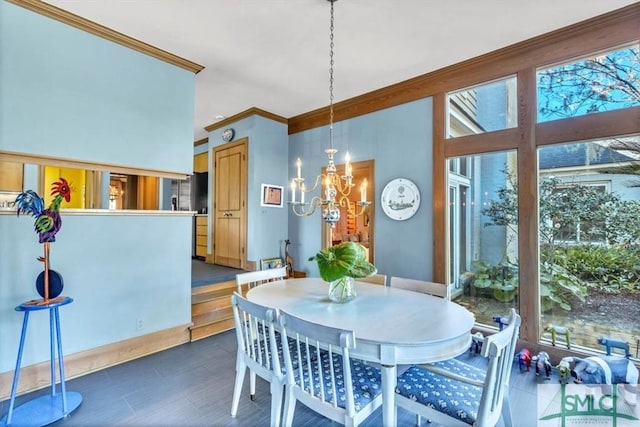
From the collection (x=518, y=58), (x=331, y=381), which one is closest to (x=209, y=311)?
(x=331, y=381)

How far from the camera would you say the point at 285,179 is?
5.10 m

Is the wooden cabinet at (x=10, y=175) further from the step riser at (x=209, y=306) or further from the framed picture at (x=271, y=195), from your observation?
the framed picture at (x=271, y=195)

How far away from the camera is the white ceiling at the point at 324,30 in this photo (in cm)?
232

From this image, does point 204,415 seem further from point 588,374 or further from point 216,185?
point 216,185

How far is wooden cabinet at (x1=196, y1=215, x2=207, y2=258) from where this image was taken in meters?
6.06

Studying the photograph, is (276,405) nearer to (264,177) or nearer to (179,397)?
(179,397)

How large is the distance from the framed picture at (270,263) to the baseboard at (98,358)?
5.34ft

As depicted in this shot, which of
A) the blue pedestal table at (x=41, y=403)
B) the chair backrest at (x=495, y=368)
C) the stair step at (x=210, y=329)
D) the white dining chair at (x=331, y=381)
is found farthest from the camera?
the stair step at (x=210, y=329)

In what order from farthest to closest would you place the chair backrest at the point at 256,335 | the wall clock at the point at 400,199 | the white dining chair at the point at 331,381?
the wall clock at the point at 400,199
the chair backrest at the point at 256,335
the white dining chair at the point at 331,381

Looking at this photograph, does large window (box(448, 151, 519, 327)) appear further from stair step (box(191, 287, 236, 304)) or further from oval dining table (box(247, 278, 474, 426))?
stair step (box(191, 287, 236, 304))

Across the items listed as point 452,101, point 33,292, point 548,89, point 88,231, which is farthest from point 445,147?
point 33,292

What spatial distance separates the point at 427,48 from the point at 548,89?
3.96ft

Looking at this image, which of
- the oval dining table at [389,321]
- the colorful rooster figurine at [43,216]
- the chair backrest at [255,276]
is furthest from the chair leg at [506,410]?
the colorful rooster figurine at [43,216]

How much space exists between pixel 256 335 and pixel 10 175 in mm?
2272
